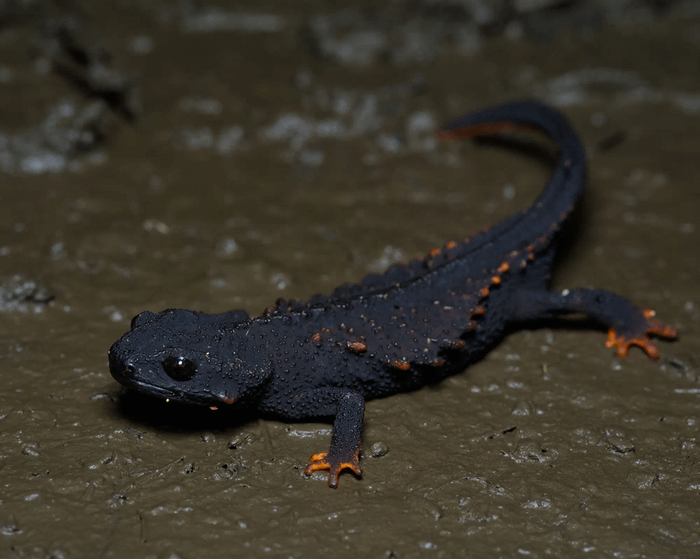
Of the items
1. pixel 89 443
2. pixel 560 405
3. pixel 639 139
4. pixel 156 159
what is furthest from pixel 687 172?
pixel 89 443

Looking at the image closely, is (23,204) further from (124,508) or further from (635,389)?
(635,389)

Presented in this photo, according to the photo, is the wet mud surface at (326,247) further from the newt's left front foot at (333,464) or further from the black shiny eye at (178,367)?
the black shiny eye at (178,367)

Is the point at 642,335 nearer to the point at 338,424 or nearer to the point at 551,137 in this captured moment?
the point at 551,137

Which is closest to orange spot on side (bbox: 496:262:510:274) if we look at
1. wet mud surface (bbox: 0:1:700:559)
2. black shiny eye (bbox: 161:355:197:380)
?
wet mud surface (bbox: 0:1:700:559)

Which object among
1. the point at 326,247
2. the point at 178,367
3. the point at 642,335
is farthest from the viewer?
the point at 326,247

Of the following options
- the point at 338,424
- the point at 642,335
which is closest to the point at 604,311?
the point at 642,335

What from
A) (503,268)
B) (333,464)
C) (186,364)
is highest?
(503,268)

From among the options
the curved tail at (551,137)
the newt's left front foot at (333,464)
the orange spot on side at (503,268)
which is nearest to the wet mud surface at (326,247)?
the newt's left front foot at (333,464)
